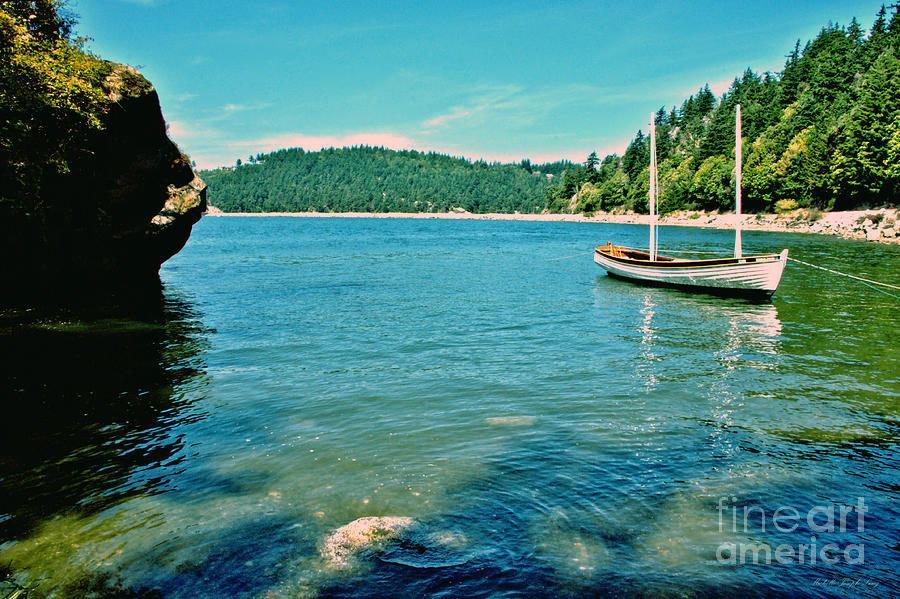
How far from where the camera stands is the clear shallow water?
260 inches

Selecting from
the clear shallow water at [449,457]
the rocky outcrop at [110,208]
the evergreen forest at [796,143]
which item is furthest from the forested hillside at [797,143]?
the rocky outcrop at [110,208]

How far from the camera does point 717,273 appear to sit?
Answer: 31078 mm

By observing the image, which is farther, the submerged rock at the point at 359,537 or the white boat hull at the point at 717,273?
the white boat hull at the point at 717,273

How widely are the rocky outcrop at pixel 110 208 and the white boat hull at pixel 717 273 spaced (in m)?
29.6

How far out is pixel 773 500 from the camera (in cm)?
835

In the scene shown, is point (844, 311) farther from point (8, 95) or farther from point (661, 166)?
point (661, 166)

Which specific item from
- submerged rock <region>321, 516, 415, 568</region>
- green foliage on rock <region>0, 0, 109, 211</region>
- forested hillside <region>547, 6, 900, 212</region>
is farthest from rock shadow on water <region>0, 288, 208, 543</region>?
forested hillside <region>547, 6, 900, 212</region>

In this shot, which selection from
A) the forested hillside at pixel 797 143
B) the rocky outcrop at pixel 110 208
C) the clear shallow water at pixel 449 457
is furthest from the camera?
the forested hillside at pixel 797 143

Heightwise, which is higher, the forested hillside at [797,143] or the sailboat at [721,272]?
the forested hillside at [797,143]

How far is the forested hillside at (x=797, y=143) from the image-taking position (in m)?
75.0

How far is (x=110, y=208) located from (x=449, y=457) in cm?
2452

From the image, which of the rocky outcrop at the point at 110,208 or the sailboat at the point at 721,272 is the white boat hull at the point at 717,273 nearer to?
the sailboat at the point at 721,272

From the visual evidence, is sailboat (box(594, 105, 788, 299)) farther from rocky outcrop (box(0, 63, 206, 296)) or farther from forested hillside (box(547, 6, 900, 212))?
forested hillside (box(547, 6, 900, 212))

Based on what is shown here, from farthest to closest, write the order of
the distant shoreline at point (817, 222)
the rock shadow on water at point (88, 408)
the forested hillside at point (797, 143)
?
1. the forested hillside at point (797, 143)
2. the distant shoreline at point (817, 222)
3. the rock shadow on water at point (88, 408)
